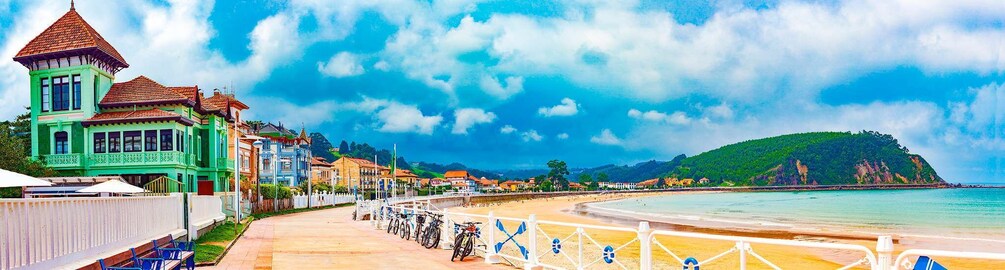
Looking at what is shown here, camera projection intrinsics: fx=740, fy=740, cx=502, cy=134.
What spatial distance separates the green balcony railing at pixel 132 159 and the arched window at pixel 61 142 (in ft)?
4.84

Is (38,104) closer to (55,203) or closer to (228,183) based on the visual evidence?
(228,183)

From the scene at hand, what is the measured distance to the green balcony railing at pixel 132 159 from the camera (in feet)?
105

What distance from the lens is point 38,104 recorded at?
3288cm

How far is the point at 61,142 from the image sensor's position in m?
32.6

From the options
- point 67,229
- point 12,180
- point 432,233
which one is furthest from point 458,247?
point 67,229

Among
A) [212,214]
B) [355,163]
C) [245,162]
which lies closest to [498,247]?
[212,214]

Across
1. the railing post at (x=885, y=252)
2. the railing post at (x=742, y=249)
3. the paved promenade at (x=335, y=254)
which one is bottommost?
the paved promenade at (x=335, y=254)

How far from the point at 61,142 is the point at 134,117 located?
12.0ft

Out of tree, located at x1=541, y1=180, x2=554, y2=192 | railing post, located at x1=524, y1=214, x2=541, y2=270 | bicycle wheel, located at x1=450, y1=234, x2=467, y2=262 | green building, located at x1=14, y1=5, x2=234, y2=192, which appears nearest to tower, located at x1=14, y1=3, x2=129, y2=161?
green building, located at x1=14, y1=5, x2=234, y2=192

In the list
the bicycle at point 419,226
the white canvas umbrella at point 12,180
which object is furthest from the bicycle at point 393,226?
the white canvas umbrella at point 12,180

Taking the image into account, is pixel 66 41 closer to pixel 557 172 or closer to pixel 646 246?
pixel 646 246

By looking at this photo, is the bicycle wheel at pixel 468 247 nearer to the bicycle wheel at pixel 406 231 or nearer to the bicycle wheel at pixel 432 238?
the bicycle wheel at pixel 432 238

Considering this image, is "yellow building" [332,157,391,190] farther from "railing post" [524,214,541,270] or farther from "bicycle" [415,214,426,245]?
"railing post" [524,214,541,270]

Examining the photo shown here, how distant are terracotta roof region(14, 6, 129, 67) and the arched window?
3.50 m
